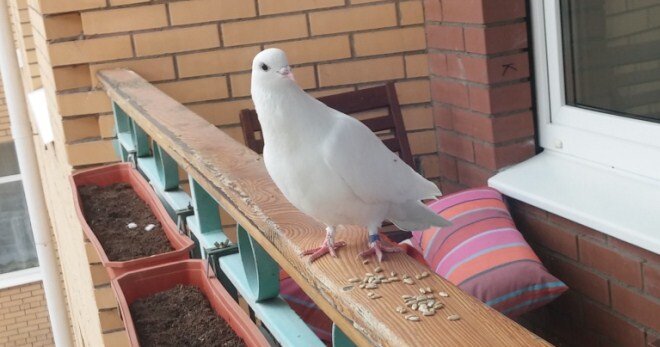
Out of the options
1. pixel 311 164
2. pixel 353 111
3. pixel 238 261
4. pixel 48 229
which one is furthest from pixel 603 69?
pixel 48 229

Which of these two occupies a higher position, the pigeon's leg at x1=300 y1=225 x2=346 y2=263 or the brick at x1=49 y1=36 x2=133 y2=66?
the brick at x1=49 y1=36 x2=133 y2=66

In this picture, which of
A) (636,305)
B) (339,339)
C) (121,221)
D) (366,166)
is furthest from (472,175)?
(339,339)

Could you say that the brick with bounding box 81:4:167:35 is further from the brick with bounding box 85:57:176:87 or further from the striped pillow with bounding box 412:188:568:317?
the striped pillow with bounding box 412:188:568:317

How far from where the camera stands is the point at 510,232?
2.74 metres

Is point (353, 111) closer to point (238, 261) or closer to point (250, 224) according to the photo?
point (238, 261)

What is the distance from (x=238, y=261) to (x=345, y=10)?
1.65 m

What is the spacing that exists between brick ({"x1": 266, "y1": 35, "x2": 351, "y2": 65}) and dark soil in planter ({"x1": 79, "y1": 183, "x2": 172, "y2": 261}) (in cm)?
83

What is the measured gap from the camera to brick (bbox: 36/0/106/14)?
3.19 metres

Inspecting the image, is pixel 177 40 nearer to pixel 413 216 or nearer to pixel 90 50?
pixel 90 50

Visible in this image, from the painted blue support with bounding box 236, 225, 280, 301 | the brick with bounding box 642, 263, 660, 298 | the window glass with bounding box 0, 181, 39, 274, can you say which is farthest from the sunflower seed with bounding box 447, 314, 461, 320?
the window glass with bounding box 0, 181, 39, 274

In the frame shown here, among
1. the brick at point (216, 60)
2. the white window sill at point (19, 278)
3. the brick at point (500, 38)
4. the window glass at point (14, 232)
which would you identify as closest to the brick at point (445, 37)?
the brick at point (500, 38)

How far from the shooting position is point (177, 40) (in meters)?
3.29

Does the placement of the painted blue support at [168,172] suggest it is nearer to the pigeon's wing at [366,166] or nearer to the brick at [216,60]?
the brick at [216,60]

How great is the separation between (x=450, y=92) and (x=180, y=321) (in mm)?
1743
